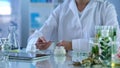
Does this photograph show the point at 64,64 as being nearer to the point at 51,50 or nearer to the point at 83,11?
the point at 51,50

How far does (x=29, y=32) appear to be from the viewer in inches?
138

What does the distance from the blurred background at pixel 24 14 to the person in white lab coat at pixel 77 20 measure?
1.37 meters

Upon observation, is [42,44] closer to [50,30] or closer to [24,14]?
[50,30]

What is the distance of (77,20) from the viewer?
2039 mm

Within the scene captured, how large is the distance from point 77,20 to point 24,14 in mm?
1579

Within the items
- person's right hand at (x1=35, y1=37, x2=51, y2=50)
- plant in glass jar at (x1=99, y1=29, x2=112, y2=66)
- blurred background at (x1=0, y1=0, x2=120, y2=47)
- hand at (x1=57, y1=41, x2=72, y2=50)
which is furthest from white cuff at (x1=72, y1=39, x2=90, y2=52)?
blurred background at (x1=0, y1=0, x2=120, y2=47)

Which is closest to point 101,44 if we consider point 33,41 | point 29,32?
point 33,41

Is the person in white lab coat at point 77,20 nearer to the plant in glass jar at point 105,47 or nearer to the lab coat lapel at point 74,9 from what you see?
the lab coat lapel at point 74,9

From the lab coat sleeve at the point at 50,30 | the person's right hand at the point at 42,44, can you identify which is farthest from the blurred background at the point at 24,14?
the person's right hand at the point at 42,44

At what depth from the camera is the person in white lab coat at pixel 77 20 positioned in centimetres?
202

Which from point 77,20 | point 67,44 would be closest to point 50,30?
point 77,20

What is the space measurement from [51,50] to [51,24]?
16.5 inches

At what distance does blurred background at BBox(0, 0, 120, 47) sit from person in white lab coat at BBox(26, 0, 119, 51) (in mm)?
1371

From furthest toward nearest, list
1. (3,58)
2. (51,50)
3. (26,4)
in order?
(26,4) < (51,50) < (3,58)
